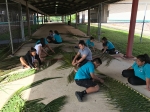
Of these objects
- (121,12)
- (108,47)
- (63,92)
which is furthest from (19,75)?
(121,12)

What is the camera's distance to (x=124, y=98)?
3090mm

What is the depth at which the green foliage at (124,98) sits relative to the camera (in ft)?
9.20

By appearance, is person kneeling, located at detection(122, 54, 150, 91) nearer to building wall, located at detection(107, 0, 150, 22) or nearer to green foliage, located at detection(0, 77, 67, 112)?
green foliage, located at detection(0, 77, 67, 112)

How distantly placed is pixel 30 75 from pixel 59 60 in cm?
147

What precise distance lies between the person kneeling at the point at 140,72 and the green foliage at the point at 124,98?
15.4 inches

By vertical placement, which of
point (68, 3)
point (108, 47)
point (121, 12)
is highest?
point (68, 3)

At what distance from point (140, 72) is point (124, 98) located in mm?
930

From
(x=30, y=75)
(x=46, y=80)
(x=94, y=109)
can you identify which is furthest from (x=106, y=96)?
(x=30, y=75)

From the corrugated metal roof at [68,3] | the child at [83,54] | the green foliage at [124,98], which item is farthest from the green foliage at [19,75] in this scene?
the corrugated metal roof at [68,3]

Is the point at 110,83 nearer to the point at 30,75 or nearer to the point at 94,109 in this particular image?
the point at 94,109

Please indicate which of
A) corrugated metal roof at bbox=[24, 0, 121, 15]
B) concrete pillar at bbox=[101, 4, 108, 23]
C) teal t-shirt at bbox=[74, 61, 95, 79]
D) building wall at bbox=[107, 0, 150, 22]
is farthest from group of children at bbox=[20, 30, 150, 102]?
concrete pillar at bbox=[101, 4, 108, 23]

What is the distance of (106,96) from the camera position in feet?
10.8

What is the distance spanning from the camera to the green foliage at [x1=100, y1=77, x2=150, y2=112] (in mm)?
2803

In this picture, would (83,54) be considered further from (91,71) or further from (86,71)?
(91,71)
